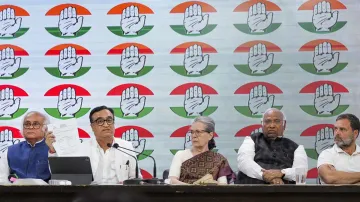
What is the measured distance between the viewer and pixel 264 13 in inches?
218

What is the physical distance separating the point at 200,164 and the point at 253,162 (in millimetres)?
415

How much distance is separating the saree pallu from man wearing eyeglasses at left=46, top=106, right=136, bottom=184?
39 centimetres

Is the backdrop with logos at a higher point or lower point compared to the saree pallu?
higher

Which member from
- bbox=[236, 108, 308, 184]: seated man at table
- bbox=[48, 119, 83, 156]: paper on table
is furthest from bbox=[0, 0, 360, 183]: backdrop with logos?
bbox=[48, 119, 83, 156]: paper on table

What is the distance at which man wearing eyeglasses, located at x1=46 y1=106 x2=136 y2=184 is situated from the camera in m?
4.75

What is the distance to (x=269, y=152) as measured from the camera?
5031mm

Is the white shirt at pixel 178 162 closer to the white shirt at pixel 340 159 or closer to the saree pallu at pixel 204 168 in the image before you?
the saree pallu at pixel 204 168

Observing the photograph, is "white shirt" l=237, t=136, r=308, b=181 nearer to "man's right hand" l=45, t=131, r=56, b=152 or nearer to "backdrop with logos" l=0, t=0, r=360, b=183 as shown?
"backdrop with logos" l=0, t=0, r=360, b=183
